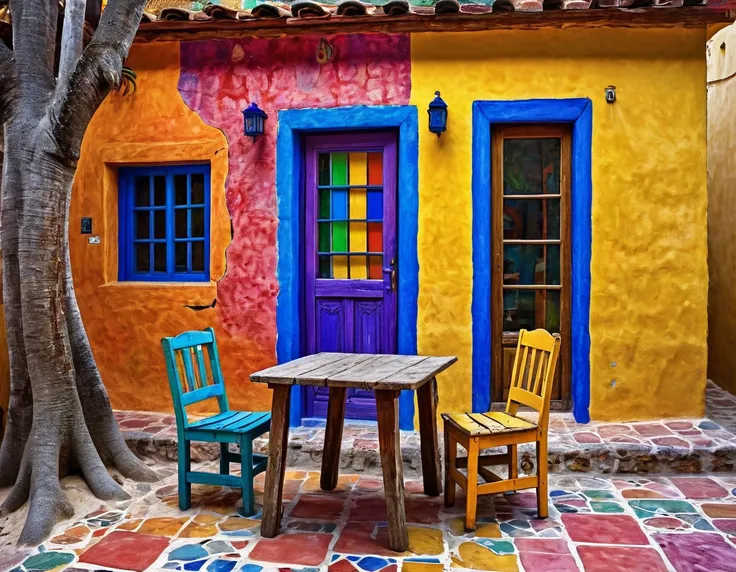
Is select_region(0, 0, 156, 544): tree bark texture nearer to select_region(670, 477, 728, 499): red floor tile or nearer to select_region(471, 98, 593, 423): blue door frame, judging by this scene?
select_region(471, 98, 593, 423): blue door frame

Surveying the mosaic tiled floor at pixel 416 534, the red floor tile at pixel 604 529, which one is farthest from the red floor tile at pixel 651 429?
the red floor tile at pixel 604 529

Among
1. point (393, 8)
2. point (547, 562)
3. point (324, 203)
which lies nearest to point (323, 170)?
point (324, 203)

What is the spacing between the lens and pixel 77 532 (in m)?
3.58

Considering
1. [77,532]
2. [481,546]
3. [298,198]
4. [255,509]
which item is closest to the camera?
[481,546]

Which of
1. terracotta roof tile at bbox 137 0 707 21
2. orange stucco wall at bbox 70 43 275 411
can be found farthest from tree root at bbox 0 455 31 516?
terracotta roof tile at bbox 137 0 707 21

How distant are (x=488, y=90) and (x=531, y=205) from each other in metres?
1.00

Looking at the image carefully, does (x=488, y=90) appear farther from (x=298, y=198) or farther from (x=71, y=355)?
(x=71, y=355)

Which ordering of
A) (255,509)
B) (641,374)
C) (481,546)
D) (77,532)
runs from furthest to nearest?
1. (641,374)
2. (255,509)
3. (77,532)
4. (481,546)

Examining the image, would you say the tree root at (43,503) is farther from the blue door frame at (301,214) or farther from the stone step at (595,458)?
the blue door frame at (301,214)

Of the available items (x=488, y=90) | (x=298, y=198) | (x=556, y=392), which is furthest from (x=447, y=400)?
(x=488, y=90)

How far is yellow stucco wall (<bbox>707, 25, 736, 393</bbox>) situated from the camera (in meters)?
6.62

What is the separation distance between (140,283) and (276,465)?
2808 mm

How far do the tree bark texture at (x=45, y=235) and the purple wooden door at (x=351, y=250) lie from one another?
74.4 inches

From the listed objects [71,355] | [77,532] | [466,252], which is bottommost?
[77,532]
